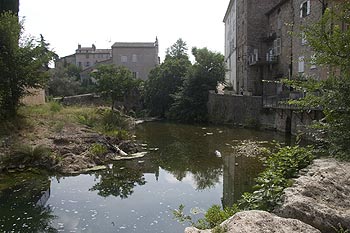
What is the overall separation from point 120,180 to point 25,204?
13.3 feet

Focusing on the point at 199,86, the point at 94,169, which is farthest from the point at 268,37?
the point at 94,169

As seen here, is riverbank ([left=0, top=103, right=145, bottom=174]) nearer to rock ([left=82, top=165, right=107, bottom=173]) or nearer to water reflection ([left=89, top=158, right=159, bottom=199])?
rock ([left=82, top=165, right=107, bottom=173])

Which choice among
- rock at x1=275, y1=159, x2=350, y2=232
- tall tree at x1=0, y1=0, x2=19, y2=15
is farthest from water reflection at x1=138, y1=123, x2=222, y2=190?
tall tree at x1=0, y1=0, x2=19, y2=15

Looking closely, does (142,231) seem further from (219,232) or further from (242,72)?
(242,72)

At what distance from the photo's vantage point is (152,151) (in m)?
19.8

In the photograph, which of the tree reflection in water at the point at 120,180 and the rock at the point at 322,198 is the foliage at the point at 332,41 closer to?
the rock at the point at 322,198

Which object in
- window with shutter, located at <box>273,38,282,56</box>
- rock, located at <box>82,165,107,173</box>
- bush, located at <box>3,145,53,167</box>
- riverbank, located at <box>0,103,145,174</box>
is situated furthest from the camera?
window with shutter, located at <box>273,38,282,56</box>

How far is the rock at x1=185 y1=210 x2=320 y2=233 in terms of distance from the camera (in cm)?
416

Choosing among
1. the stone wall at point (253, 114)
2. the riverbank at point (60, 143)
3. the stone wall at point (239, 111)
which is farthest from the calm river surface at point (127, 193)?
the stone wall at point (239, 111)

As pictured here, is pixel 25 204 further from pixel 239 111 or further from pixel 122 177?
pixel 239 111

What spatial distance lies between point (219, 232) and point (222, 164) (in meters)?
Result: 12.1

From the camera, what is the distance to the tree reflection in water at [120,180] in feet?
38.7

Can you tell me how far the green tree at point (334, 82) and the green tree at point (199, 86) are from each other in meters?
31.8

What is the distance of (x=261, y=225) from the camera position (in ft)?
13.9
